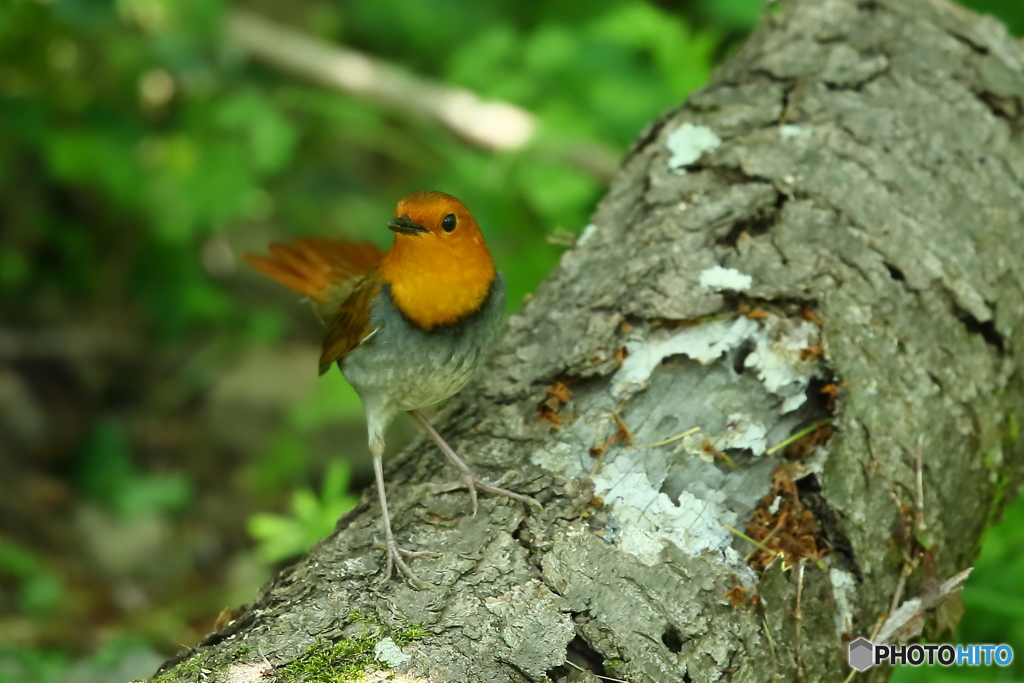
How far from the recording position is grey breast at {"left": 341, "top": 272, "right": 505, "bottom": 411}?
103 inches

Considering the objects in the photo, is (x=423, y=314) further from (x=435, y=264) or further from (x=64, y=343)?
(x=64, y=343)

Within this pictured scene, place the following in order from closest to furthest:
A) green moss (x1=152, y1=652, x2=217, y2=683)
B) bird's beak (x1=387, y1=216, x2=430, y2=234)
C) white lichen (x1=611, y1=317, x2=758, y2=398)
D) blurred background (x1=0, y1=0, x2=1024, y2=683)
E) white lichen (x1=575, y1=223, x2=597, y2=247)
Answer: green moss (x1=152, y1=652, x2=217, y2=683)
white lichen (x1=611, y1=317, x2=758, y2=398)
bird's beak (x1=387, y1=216, x2=430, y2=234)
white lichen (x1=575, y1=223, x2=597, y2=247)
blurred background (x1=0, y1=0, x2=1024, y2=683)

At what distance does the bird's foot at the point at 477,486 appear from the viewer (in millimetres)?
2215

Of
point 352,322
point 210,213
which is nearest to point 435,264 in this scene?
point 352,322

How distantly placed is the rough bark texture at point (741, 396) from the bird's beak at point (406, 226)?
0.42 m

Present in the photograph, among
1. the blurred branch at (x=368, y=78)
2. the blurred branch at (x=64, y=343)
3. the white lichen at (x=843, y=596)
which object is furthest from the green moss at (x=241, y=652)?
the blurred branch at (x=64, y=343)

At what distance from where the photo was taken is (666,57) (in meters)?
4.31

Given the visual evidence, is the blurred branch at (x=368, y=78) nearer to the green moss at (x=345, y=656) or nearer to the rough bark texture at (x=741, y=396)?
the rough bark texture at (x=741, y=396)

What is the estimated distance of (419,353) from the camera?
266cm

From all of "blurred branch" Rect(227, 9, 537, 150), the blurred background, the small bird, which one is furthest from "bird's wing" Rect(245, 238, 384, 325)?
"blurred branch" Rect(227, 9, 537, 150)

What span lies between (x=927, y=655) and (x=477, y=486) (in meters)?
1.31

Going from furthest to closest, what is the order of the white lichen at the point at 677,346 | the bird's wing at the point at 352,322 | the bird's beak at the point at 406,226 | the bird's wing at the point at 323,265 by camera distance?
the bird's wing at the point at 323,265
the bird's wing at the point at 352,322
the bird's beak at the point at 406,226
the white lichen at the point at 677,346

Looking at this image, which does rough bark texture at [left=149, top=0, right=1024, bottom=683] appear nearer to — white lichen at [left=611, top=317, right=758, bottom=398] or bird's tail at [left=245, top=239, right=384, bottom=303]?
white lichen at [left=611, top=317, right=758, bottom=398]

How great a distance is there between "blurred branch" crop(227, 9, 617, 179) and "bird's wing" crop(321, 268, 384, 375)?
279cm
